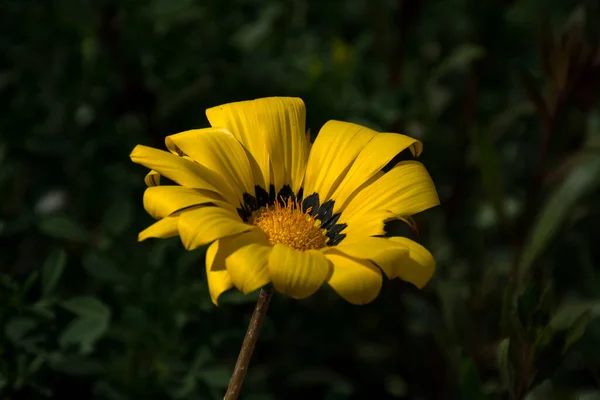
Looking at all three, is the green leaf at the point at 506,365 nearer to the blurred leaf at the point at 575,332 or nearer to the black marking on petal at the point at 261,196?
the blurred leaf at the point at 575,332

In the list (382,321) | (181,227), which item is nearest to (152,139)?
(382,321)

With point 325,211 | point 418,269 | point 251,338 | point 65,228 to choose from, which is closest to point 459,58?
point 325,211

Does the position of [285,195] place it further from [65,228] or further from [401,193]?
[65,228]

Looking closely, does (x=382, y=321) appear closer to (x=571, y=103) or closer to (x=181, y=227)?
(x=571, y=103)

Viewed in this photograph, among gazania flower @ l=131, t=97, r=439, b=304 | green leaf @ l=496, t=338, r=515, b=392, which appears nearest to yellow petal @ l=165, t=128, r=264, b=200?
gazania flower @ l=131, t=97, r=439, b=304

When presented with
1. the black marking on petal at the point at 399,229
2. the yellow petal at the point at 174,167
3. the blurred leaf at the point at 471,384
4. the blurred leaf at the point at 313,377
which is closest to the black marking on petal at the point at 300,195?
the yellow petal at the point at 174,167

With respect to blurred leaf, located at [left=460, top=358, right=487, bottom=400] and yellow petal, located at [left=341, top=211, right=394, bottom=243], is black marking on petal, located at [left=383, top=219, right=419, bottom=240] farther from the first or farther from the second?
yellow petal, located at [left=341, top=211, right=394, bottom=243]

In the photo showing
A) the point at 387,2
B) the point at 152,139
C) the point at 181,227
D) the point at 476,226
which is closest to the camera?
the point at 181,227
